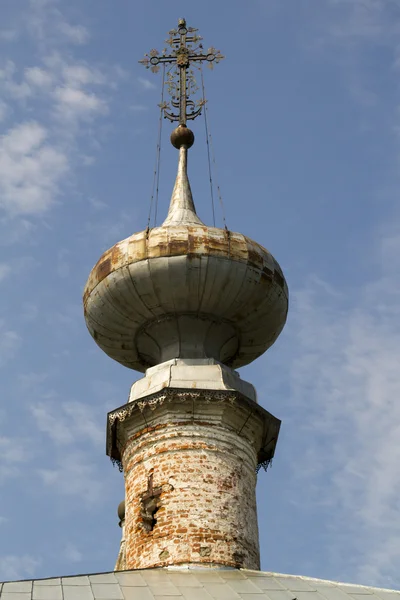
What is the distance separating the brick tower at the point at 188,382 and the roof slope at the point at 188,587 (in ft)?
1.35

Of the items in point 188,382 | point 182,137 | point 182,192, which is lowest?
point 188,382

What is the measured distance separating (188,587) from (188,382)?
11.3 feet

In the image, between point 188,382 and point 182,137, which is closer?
point 188,382

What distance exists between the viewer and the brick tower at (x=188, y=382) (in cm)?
1614

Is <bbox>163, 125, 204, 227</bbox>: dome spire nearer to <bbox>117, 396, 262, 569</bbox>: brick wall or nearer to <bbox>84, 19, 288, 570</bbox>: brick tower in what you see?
<bbox>84, 19, 288, 570</bbox>: brick tower

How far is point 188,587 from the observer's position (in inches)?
581

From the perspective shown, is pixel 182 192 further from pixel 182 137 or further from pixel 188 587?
pixel 188 587

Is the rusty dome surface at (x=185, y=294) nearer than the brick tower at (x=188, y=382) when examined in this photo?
No

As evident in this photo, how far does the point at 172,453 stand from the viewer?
55.0ft

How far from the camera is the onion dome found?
1777 centimetres

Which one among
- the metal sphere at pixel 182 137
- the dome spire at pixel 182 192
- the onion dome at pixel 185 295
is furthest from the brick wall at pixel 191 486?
the metal sphere at pixel 182 137

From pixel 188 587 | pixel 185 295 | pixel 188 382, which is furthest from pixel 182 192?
pixel 188 587

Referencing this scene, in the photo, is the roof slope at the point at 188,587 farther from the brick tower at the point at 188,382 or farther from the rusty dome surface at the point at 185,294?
the rusty dome surface at the point at 185,294

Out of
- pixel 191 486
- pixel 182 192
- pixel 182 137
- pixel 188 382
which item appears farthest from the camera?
pixel 182 137
